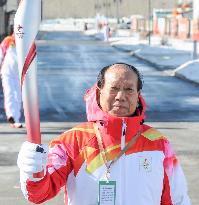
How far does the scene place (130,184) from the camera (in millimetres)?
3348

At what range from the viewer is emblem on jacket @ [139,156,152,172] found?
3365 millimetres

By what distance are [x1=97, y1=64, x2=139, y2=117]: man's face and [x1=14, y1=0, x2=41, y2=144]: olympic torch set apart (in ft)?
1.81

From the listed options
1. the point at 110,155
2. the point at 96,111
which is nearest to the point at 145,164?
the point at 110,155

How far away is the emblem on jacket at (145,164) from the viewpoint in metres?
3.37

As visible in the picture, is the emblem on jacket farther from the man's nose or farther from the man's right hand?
the man's right hand

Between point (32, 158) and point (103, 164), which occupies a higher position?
point (32, 158)

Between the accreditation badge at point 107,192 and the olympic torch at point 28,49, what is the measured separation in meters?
0.59

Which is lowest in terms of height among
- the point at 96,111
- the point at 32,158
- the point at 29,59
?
the point at 32,158

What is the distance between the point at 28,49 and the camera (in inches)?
112

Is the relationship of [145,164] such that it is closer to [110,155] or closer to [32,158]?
[110,155]

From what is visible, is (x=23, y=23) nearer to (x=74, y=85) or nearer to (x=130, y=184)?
(x=130, y=184)

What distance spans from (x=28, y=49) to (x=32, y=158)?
0.49m

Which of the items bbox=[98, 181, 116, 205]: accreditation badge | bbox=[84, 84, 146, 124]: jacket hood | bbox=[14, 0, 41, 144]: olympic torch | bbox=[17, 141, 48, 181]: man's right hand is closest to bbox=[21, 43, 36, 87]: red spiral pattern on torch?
bbox=[14, 0, 41, 144]: olympic torch

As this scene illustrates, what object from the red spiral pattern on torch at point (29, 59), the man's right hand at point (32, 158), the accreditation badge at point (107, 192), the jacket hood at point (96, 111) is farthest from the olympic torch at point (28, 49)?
the accreditation badge at point (107, 192)
